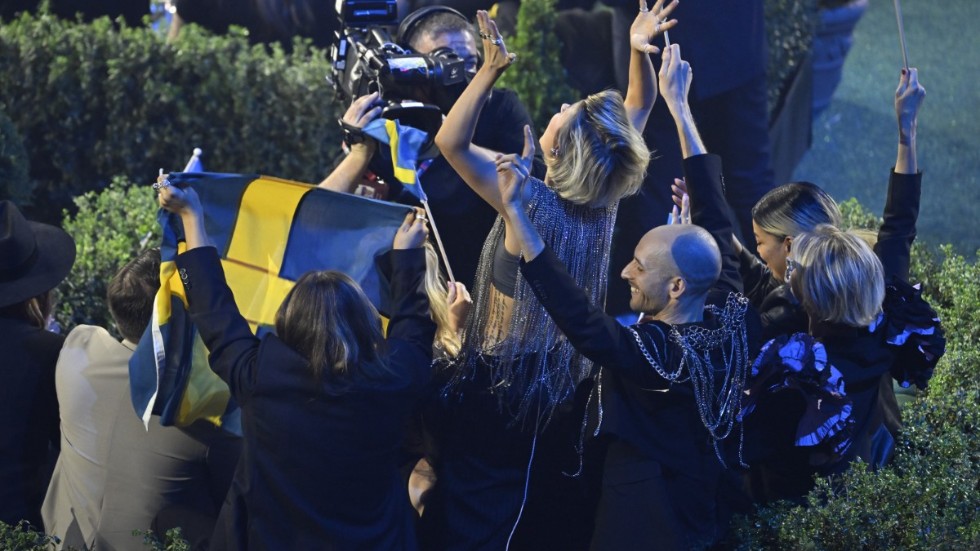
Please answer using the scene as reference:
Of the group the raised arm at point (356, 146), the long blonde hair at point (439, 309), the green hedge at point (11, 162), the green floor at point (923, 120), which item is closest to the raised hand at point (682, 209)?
the long blonde hair at point (439, 309)

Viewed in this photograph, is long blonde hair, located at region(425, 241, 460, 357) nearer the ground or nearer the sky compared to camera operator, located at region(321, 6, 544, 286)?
nearer the ground

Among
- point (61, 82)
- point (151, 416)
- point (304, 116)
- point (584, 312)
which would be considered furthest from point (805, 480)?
point (61, 82)

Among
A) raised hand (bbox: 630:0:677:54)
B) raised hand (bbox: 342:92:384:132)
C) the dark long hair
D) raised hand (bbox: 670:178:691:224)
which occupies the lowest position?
the dark long hair

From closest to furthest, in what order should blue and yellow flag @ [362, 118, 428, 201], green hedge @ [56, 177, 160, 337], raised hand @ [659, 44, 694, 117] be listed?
1. raised hand @ [659, 44, 694, 117]
2. blue and yellow flag @ [362, 118, 428, 201]
3. green hedge @ [56, 177, 160, 337]

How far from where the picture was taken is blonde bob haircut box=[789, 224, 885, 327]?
3.45 metres

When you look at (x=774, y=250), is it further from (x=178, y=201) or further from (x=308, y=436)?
(x=178, y=201)

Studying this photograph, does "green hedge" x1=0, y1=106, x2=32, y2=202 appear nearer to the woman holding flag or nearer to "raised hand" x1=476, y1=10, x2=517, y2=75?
the woman holding flag

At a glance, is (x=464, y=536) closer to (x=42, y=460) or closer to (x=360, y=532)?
(x=360, y=532)

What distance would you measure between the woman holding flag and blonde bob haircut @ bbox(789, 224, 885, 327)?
0.53 m

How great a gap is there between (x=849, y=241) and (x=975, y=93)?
666cm

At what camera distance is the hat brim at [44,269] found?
384 cm

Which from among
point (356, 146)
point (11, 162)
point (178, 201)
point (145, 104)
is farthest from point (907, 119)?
point (11, 162)

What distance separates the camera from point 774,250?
3.85 m

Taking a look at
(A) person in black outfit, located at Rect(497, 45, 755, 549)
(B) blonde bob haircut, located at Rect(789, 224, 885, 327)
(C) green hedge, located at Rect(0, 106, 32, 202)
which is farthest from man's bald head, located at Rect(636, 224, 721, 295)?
(C) green hedge, located at Rect(0, 106, 32, 202)
